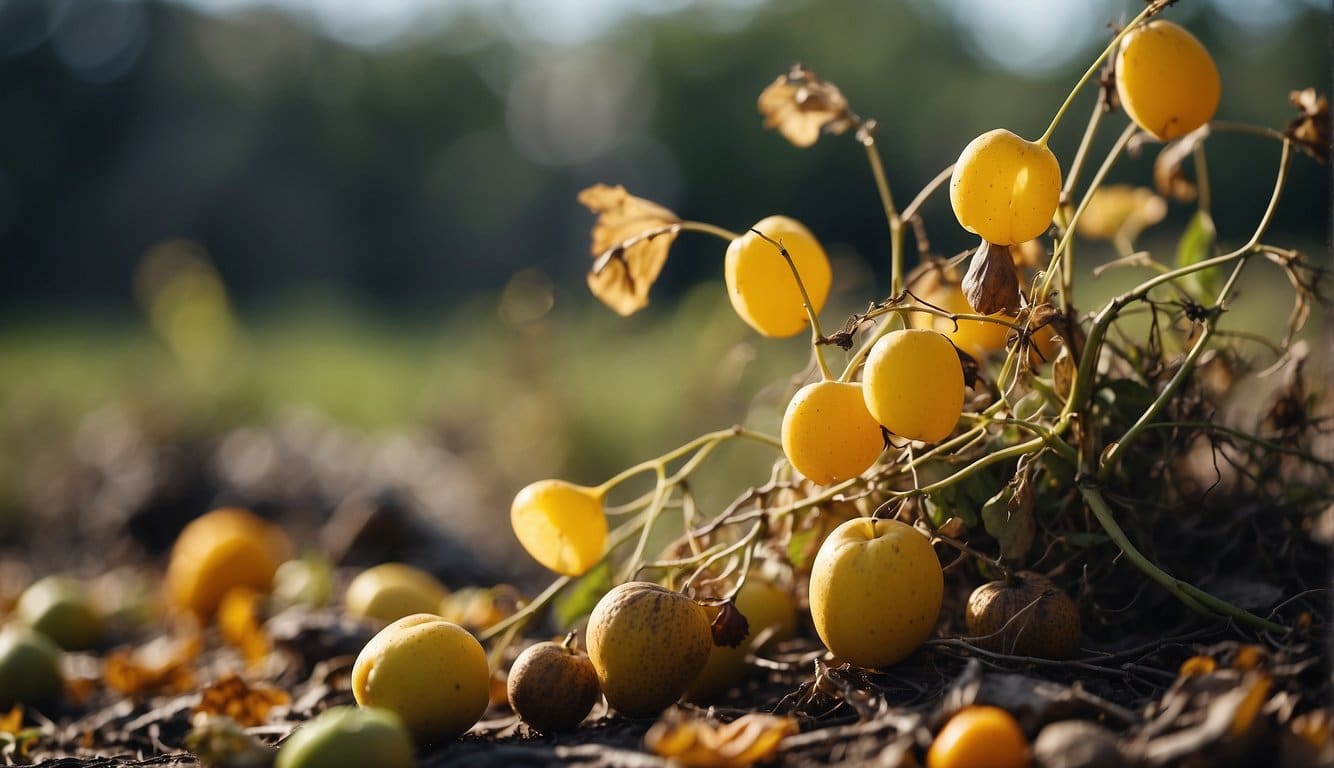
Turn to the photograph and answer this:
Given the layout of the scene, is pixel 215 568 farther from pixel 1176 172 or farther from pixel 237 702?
pixel 1176 172

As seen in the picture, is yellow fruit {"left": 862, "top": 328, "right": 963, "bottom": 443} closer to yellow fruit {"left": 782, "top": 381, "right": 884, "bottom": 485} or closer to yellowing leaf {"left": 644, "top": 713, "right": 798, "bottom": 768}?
yellow fruit {"left": 782, "top": 381, "right": 884, "bottom": 485}

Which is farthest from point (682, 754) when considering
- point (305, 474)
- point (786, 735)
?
point (305, 474)

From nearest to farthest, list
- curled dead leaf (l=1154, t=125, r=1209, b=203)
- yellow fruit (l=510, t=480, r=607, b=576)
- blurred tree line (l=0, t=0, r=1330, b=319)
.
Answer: yellow fruit (l=510, t=480, r=607, b=576) < curled dead leaf (l=1154, t=125, r=1209, b=203) < blurred tree line (l=0, t=0, r=1330, b=319)

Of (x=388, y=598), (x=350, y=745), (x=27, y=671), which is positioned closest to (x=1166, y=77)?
(x=350, y=745)

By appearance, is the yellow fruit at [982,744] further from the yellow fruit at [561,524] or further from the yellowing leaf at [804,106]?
the yellowing leaf at [804,106]

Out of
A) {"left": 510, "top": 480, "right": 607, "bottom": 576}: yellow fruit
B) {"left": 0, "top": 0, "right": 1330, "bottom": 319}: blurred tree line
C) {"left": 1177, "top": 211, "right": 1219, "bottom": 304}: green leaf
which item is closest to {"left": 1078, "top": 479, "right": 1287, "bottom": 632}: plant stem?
{"left": 1177, "top": 211, "right": 1219, "bottom": 304}: green leaf
